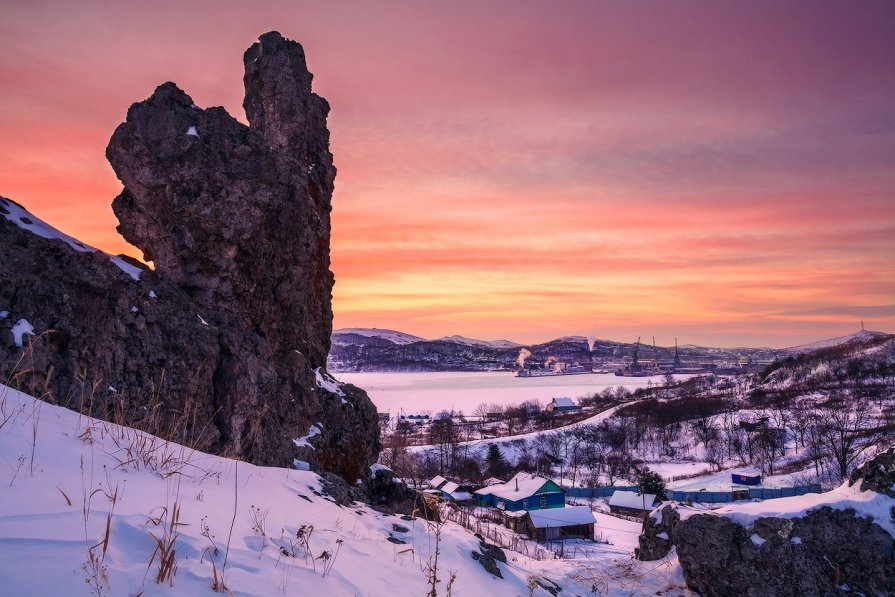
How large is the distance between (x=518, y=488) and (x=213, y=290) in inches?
1843

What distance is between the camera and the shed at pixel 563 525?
143 ft

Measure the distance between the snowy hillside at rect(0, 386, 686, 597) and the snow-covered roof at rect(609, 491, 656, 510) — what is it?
54.8 m

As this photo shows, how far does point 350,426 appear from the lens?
21938 mm

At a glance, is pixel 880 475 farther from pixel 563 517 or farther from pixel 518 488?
pixel 518 488

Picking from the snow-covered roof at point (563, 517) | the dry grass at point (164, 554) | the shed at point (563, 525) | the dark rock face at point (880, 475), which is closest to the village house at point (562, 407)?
the snow-covered roof at point (563, 517)

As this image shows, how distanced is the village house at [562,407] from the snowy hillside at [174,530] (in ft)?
432

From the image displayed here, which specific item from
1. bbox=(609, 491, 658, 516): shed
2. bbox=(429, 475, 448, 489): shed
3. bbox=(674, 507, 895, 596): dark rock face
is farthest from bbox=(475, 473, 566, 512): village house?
bbox=(674, 507, 895, 596): dark rock face

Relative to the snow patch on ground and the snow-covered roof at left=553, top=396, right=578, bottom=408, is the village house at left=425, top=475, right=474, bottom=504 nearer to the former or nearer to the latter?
the snow patch on ground

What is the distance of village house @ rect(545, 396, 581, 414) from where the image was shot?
13450 centimetres

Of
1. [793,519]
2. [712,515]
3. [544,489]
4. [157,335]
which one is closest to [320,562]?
[712,515]

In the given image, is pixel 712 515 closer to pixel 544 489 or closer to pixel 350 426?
pixel 350 426

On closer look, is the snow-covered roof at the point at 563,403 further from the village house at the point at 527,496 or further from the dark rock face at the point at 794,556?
the dark rock face at the point at 794,556

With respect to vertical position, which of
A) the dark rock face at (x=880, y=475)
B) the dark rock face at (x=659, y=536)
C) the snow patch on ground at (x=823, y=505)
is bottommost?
the dark rock face at (x=659, y=536)

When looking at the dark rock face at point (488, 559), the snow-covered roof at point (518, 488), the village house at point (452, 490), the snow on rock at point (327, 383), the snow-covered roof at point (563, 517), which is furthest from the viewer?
the village house at point (452, 490)
